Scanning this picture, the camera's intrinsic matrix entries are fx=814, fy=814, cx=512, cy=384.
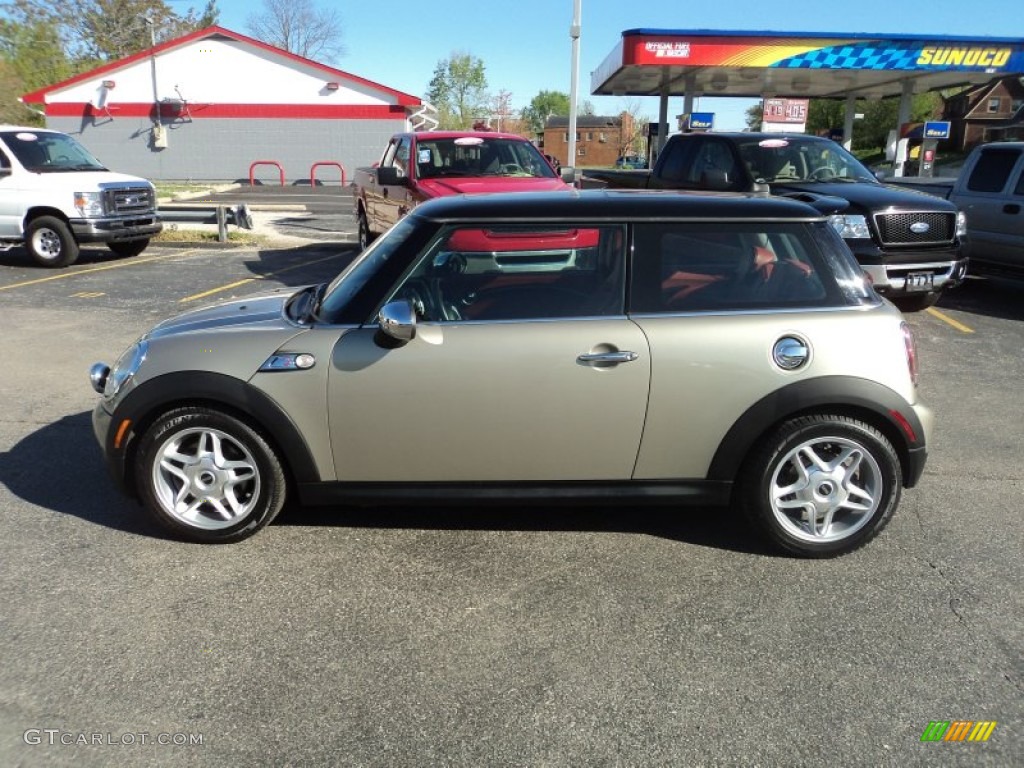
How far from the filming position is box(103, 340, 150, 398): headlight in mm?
3730

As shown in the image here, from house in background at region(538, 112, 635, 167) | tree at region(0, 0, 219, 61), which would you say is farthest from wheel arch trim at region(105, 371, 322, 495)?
house in background at region(538, 112, 635, 167)

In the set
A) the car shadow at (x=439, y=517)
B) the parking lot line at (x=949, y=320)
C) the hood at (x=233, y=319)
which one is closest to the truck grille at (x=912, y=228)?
the parking lot line at (x=949, y=320)

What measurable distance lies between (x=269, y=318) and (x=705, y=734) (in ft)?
8.63

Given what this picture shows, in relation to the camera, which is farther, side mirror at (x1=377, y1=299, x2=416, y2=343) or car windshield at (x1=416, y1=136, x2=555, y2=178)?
car windshield at (x1=416, y1=136, x2=555, y2=178)

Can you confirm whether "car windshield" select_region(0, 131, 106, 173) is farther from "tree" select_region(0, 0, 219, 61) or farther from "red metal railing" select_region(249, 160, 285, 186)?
"tree" select_region(0, 0, 219, 61)

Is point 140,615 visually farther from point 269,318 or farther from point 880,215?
point 880,215

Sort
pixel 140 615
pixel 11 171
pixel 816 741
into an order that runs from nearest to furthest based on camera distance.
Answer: pixel 816 741
pixel 140 615
pixel 11 171

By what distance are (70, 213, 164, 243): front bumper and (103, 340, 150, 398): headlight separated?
983cm

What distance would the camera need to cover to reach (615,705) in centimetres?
272

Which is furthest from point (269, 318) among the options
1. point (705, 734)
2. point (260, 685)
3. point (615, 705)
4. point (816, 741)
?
point (816, 741)

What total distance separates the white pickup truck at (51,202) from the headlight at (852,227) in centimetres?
1045

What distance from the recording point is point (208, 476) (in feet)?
12.2

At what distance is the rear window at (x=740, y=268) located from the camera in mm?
3641

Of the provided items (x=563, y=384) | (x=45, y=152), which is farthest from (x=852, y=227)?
(x=45, y=152)
